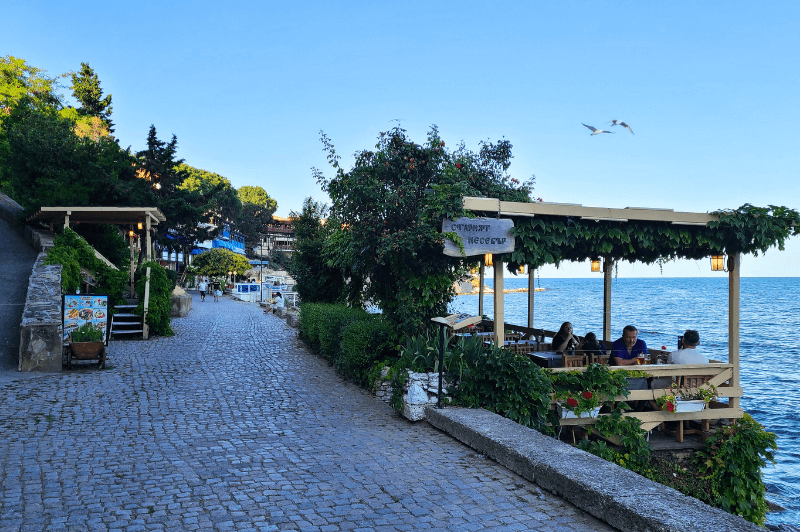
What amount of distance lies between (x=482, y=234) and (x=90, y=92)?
45.5m

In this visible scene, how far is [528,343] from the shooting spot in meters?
11.4

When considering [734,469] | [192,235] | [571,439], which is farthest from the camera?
[192,235]

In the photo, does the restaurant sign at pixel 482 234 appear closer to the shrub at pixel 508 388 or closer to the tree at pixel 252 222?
the shrub at pixel 508 388

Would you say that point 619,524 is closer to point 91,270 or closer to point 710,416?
point 710,416

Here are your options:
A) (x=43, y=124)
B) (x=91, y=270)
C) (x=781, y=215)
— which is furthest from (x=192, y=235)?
(x=781, y=215)

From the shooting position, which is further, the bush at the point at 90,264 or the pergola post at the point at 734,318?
the bush at the point at 90,264

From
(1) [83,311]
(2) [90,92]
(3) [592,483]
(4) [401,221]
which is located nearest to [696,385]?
(3) [592,483]

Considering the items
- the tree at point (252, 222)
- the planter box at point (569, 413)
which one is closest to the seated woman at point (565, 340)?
the planter box at point (569, 413)

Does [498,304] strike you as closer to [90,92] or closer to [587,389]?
[587,389]

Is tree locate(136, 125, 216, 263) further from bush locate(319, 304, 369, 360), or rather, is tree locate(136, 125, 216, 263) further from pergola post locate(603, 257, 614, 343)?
pergola post locate(603, 257, 614, 343)

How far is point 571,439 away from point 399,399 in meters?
2.51

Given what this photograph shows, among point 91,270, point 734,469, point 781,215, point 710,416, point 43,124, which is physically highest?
point 43,124

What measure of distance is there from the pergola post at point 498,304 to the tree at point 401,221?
35.2 inches

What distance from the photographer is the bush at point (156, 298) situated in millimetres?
16953
